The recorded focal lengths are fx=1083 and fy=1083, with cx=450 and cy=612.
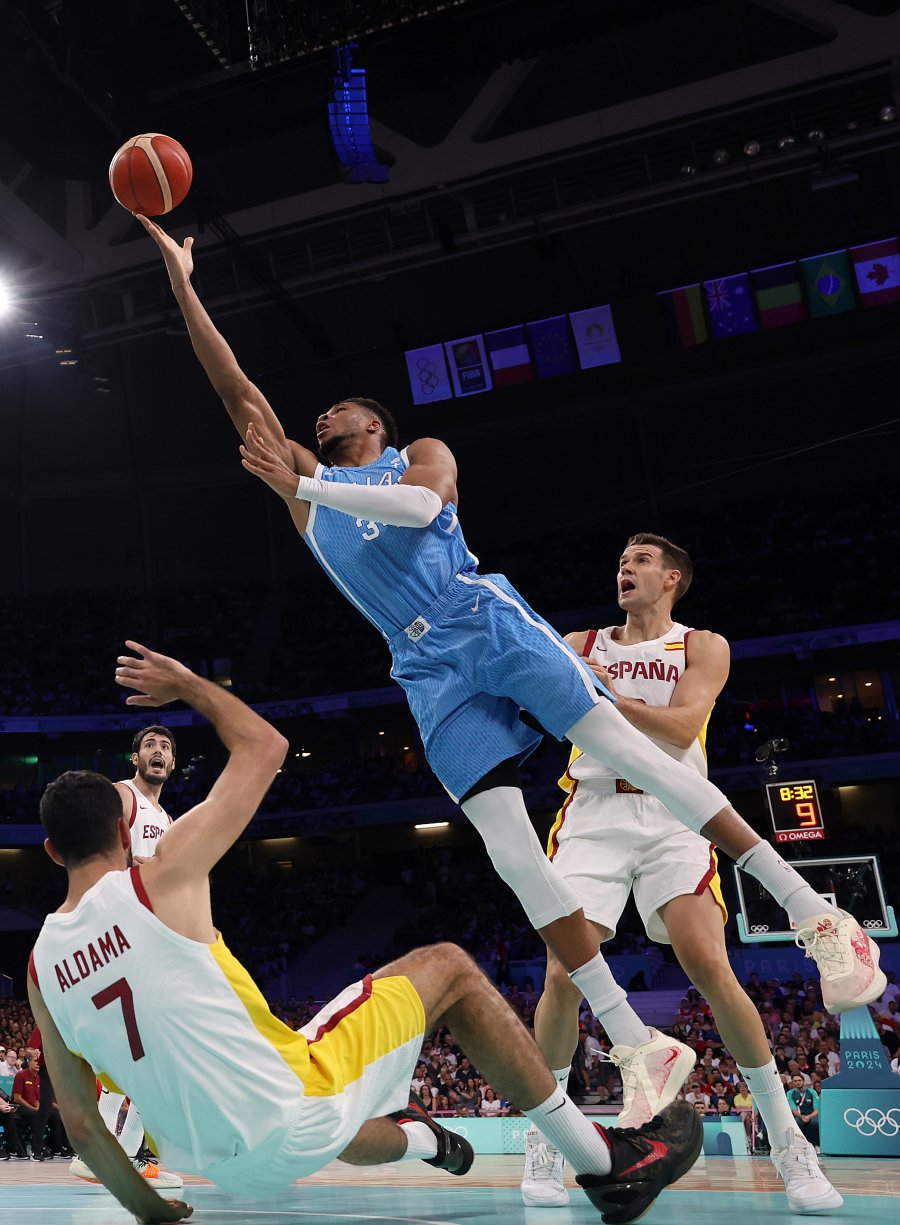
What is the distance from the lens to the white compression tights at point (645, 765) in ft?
11.9

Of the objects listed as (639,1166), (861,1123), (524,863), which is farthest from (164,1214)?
(861,1123)

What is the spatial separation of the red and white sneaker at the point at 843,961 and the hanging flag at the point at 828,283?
1799 centimetres

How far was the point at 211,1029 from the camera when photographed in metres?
2.68

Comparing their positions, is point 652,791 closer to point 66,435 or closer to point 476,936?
point 476,936

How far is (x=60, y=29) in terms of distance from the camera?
14484 mm

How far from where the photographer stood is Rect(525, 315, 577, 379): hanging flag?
21.6 m

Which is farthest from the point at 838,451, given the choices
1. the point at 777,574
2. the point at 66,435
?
the point at 66,435

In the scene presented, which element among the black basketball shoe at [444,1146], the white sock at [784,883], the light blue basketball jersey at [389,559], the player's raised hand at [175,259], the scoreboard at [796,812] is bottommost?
the scoreboard at [796,812]

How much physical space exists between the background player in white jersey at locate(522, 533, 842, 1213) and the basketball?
3147 millimetres

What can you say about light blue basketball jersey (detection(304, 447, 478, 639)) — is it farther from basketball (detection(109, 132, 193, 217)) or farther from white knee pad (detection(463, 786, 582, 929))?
basketball (detection(109, 132, 193, 217))

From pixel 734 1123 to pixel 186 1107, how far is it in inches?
312

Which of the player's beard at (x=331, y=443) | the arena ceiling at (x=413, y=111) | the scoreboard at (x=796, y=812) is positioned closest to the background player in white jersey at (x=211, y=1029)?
the player's beard at (x=331, y=443)

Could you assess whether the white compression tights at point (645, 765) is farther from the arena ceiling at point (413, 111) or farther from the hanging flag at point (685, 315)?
the hanging flag at point (685, 315)

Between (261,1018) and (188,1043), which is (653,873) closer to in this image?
(261,1018)
